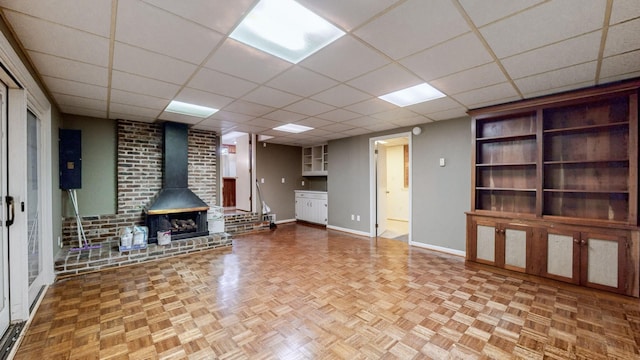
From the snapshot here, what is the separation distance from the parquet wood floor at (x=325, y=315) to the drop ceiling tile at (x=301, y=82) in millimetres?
2287

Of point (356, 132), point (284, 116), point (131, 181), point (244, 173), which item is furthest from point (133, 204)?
point (356, 132)

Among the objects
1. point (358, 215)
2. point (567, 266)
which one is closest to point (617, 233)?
point (567, 266)

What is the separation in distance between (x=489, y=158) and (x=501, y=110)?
2.41 feet

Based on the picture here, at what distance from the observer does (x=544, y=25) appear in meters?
1.73

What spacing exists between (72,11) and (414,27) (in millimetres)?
2217

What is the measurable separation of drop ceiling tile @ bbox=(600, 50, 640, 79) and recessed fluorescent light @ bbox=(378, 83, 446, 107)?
54.0 inches

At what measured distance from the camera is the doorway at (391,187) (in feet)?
18.1

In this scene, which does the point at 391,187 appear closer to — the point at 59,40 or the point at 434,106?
the point at 434,106

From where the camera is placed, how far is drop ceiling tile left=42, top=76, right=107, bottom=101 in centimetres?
267

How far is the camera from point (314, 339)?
77.5 inches

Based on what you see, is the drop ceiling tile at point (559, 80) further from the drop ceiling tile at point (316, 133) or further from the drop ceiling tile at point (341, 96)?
the drop ceiling tile at point (316, 133)

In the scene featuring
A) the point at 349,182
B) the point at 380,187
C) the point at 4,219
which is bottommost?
the point at 4,219

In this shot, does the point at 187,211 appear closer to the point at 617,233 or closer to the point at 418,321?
the point at 418,321

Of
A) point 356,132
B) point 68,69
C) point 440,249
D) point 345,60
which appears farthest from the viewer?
point 356,132
